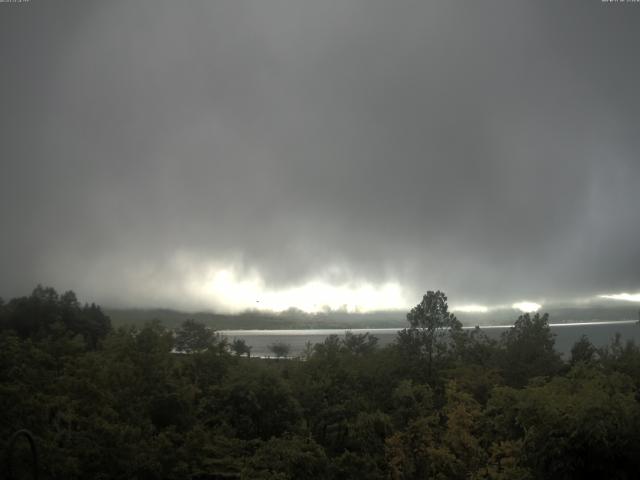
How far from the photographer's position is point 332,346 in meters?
44.2

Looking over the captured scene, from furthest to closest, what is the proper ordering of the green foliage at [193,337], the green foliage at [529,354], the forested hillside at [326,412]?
the green foliage at [193,337] → the green foliage at [529,354] → the forested hillside at [326,412]

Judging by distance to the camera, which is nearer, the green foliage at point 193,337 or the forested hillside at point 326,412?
the forested hillside at point 326,412

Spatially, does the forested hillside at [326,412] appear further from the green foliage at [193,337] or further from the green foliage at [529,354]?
the green foliage at [193,337]

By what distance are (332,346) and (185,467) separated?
2248cm

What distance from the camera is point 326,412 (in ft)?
108

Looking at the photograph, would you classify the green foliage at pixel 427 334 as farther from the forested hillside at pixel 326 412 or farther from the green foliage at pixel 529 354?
the green foliage at pixel 529 354

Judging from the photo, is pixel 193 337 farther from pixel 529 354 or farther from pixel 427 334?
pixel 529 354

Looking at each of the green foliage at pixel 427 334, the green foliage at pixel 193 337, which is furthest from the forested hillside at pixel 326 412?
the green foliage at pixel 193 337

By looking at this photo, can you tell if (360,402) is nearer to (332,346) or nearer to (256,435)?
(256,435)

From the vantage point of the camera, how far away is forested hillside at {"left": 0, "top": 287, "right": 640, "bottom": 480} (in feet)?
60.8

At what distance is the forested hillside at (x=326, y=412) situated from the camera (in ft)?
60.8

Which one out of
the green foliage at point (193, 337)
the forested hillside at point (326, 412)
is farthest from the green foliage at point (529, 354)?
the green foliage at point (193, 337)

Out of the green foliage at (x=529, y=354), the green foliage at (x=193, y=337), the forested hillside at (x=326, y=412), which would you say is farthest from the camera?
the green foliage at (x=193, y=337)

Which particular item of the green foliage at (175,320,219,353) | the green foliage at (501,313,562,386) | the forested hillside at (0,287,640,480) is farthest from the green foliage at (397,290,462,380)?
the green foliage at (175,320,219,353)
